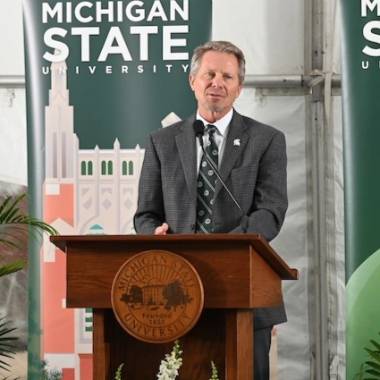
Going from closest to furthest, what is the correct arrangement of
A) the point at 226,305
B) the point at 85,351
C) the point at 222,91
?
1. the point at 226,305
2. the point at 222,91
3. the point at 85,351

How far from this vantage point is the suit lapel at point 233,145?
3.99 metres

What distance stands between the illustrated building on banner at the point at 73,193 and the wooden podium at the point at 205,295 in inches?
90.3

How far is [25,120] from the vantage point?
5.93 metres

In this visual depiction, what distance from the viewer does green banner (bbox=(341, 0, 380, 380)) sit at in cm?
548

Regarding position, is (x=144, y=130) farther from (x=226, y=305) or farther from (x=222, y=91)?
(x=226, y=305)

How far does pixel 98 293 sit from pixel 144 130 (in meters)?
2.54

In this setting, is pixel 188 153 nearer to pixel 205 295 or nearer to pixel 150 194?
pixel 150 194

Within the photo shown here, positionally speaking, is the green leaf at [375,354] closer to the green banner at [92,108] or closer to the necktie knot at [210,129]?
the green banner at [92,108]

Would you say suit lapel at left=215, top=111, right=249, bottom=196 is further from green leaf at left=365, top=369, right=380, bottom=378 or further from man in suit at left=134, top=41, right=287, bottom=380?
green leaf at left=365, top=369, right=380, bottom=378

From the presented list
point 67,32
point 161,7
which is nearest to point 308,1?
point 161,7

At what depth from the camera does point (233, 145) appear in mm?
4055

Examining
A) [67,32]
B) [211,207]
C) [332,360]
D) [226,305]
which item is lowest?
[332,360]

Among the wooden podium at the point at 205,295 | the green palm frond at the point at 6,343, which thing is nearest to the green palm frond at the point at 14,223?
the green palm frond at the point at 6,343

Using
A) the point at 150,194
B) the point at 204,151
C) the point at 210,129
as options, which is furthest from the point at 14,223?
the point at 204,151
